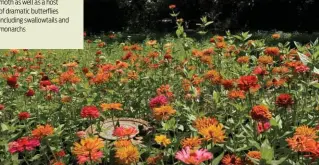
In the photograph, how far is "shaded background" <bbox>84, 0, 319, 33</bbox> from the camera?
11477 mm

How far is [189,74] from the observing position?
262cm

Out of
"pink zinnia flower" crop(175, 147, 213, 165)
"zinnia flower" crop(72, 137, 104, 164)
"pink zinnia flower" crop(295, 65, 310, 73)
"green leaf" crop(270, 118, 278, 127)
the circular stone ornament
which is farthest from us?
the circular stone ornament

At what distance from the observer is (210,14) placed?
11688 mm

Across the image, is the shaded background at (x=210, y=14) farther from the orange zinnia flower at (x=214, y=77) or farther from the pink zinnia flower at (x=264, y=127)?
the pink zinnia flower at (x=264, y=127)

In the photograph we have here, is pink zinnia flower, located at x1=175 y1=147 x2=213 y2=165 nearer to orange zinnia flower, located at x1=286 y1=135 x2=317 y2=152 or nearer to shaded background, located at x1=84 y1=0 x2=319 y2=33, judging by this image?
orange zinnia flower, located at x1=286 y1=135 x2=317 y2=152

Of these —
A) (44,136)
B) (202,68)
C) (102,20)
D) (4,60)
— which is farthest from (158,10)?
(44,136)

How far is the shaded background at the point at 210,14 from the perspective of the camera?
452 inches

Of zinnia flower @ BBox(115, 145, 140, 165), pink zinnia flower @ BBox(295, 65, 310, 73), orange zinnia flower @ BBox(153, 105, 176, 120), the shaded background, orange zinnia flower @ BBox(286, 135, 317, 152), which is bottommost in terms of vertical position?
zinnia flower @ BBox(115, 145, 140, 165)

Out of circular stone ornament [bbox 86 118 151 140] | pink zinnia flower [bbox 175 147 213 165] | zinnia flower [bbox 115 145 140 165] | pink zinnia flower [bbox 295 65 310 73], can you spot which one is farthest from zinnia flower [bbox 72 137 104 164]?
pink zinnia flower [bbox 295 65 310 73]

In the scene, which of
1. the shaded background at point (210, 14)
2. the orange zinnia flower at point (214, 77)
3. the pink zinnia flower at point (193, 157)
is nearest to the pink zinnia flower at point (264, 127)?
the pink zinnia flower at point (193, 157)

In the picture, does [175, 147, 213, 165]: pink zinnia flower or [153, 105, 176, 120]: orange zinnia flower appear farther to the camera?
[153, 105, 176, 120]: orange zinnia flower

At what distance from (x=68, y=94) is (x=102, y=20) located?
32.0 feet

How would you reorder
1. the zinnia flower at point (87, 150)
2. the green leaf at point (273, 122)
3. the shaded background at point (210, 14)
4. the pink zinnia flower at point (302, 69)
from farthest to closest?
the shaded background at point (210, 14)
the pink zinnia flower at point (302, 69)
the green leaf at point (273, 122)
the zinnia flower at point (87, 150)

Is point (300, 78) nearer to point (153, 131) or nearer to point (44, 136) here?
point (153, 131)
